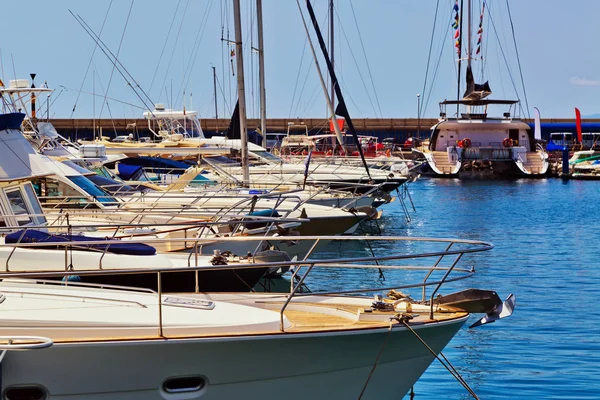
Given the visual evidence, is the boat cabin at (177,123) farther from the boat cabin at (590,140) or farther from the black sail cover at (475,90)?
the boat cabin at (590,140)

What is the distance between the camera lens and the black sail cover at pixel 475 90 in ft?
208

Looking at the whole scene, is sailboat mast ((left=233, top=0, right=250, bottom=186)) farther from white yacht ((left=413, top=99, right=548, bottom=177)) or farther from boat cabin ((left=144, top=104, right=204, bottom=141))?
white yacht ((left=413, top=99, right=548, bottom=177))

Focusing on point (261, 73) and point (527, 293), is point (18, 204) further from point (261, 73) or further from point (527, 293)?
point (261, 73)

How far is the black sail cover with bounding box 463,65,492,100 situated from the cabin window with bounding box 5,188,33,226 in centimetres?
5106

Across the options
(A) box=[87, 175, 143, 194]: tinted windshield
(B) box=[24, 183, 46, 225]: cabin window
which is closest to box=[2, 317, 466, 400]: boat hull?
(B) box=[24, 183, 46, 225]: cabin window

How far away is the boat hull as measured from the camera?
795 cm

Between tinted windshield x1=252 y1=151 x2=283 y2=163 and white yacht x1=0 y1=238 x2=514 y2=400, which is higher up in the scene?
white yacht x1=0 y1=238 x2=514 y2=400

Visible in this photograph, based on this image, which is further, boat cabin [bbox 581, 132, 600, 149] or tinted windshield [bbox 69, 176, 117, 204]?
boat cabin [bbox 581, 132, 600, 149]

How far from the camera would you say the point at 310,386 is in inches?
340

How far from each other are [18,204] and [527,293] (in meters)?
9.47

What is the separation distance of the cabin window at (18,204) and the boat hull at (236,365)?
7.09 metres

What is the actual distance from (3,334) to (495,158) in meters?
54.4

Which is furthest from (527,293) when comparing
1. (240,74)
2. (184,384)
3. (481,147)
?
(481,147)

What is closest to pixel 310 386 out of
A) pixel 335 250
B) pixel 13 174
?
pixel 13 174
